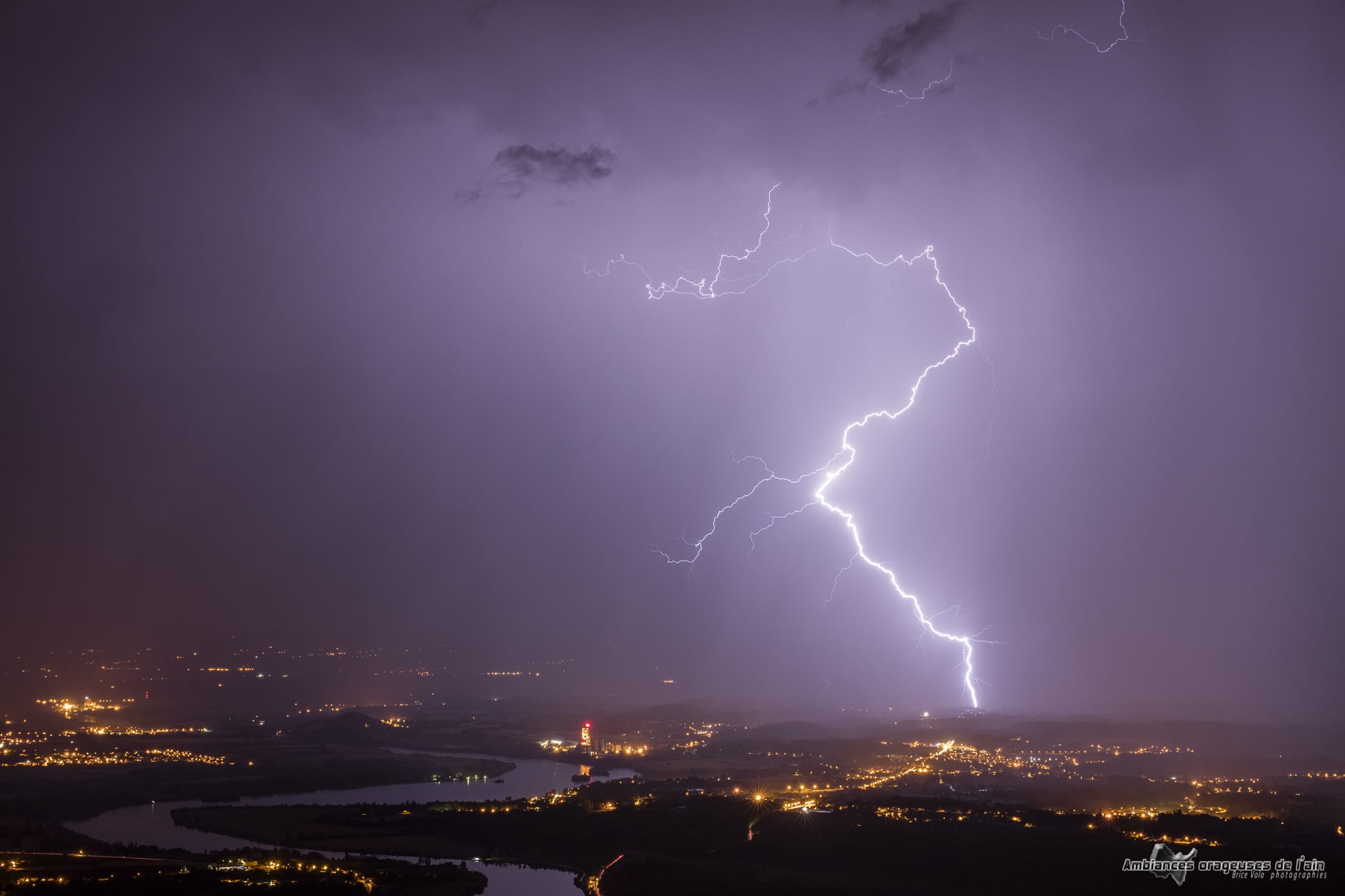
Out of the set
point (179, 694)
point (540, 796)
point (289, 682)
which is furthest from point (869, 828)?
point (289, 682)

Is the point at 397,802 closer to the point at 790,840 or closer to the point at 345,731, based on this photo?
the point at 790,840

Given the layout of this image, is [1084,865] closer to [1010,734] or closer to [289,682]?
[1010,734]

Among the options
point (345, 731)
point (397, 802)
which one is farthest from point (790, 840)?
point (345, 731)

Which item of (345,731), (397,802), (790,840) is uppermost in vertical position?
(345,731)

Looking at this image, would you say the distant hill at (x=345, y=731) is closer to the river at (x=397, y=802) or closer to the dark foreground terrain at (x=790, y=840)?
the river at (x=397, y=802)

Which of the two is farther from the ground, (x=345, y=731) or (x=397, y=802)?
(x=345, y=731)

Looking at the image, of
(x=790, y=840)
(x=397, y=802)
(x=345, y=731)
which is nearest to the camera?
(x=790, y=840)

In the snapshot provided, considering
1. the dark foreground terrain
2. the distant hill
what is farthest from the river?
the distant hill

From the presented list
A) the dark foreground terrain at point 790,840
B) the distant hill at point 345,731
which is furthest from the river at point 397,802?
the distant hill at point 345,731
